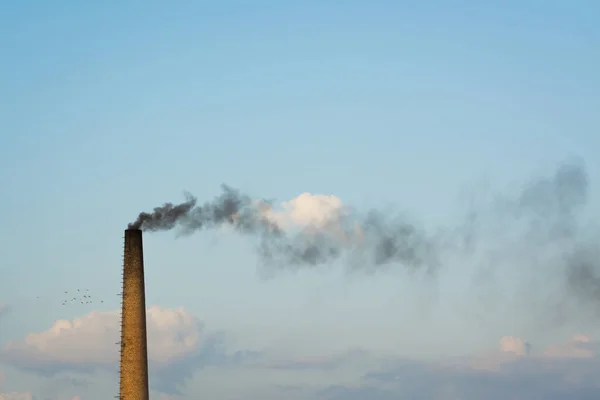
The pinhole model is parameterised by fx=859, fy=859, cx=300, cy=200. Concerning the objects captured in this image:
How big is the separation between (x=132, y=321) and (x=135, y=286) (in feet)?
5.12

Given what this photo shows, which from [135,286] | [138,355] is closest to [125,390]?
[138,355]

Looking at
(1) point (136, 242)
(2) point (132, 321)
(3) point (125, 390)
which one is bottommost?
(3) point (125, 390)

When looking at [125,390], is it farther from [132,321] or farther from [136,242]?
[136,242]

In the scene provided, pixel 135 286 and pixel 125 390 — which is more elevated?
pixel 135 286

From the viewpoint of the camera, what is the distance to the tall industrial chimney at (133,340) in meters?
38.3

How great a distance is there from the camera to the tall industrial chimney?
38281 millimetres

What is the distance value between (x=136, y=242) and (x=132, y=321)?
363cm

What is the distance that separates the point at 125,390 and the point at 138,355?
1.62 meters

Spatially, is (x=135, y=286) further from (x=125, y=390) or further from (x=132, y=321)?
(x=125, y=390)

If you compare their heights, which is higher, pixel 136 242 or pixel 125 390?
pixel 136 242

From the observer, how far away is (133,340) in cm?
3828

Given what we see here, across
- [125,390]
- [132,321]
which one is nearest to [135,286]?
[132,321]

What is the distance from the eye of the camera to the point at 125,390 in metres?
38.2

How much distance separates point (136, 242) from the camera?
1551 inches
